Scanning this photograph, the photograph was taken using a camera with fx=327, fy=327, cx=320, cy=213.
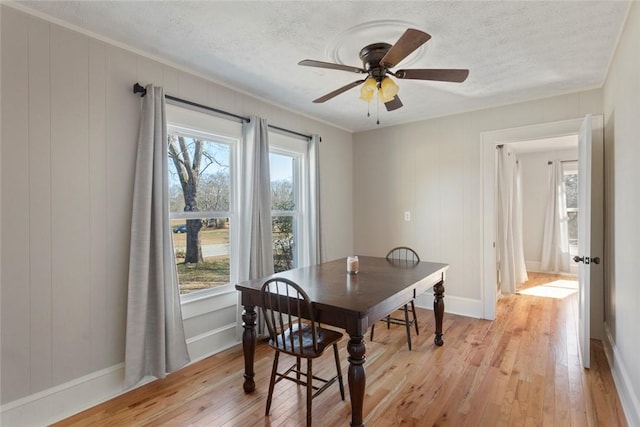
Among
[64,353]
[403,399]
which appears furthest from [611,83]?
[64,353]

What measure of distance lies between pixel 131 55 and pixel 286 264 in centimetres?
253

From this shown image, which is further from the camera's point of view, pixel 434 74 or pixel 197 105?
pixel 197 105

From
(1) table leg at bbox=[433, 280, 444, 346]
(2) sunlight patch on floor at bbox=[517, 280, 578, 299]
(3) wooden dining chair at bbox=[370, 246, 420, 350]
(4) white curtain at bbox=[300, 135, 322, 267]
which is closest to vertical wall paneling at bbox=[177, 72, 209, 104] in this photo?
(4) white curtain at bbox=[300, 135, 322, 267]

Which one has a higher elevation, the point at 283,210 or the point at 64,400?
the point at 283,210

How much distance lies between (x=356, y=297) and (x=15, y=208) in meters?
2.06

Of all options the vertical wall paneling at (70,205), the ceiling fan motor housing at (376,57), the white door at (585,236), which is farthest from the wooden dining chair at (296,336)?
the white door at (585,236)

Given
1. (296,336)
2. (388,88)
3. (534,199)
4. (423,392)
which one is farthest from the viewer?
(534,199)

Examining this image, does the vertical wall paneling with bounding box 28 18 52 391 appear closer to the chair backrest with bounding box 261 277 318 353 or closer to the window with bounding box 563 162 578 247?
the chair backrest with bounding box 261 277 318 353

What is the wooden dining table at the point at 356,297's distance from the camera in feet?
5.88

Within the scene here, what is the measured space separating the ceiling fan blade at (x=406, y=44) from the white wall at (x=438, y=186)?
2.37 metres

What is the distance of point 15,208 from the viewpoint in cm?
189

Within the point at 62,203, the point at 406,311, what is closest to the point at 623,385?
the point at 406,311

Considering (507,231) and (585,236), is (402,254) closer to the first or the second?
(585,236)

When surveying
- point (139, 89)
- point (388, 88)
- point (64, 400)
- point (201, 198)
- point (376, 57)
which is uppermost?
point (376, 57)
